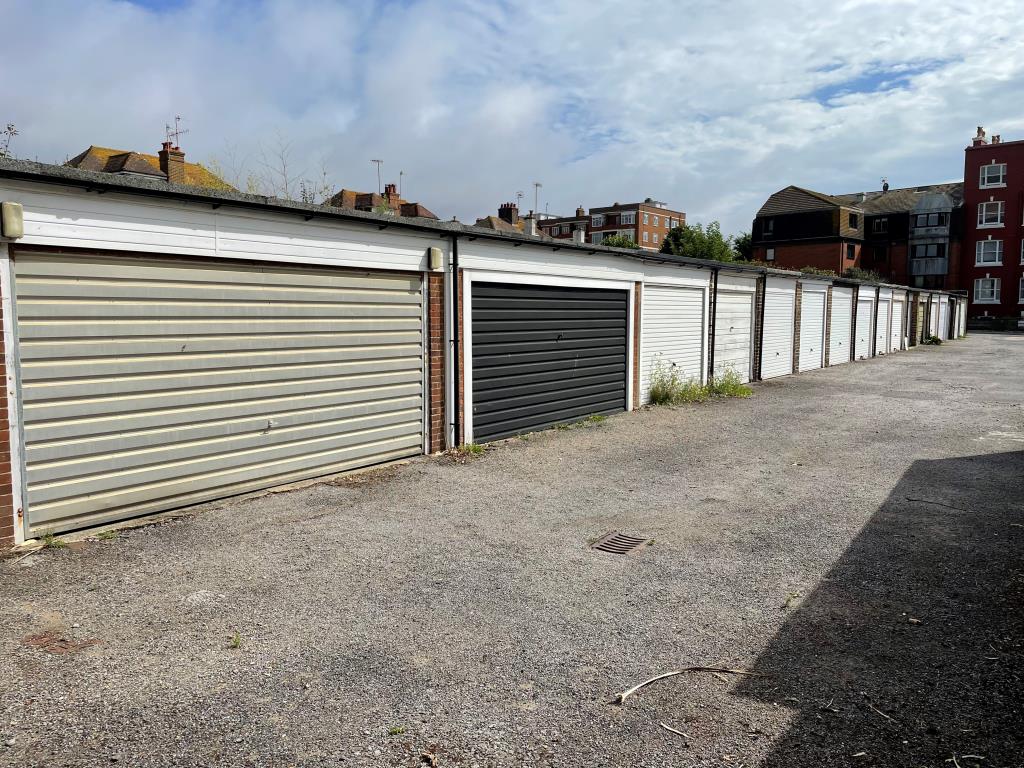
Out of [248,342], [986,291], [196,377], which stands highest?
[986,291]

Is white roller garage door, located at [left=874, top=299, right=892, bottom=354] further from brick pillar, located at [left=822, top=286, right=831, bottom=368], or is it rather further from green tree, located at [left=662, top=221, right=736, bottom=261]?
green tree, located at [left=662, top=221, right=736, bottom=261]

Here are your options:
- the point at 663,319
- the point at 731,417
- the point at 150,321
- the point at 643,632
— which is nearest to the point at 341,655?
the point at 643,632

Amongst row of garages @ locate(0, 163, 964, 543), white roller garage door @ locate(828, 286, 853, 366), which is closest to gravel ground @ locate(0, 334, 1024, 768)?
row of garages @ locate(0, 163, 964, 543)

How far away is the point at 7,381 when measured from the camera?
18.0 ft

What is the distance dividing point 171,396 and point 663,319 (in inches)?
420

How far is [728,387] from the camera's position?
54.5ft

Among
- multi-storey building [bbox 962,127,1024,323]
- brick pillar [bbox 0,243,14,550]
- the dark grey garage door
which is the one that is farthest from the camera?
multi-storey building [bbox 962,127,1024,323]

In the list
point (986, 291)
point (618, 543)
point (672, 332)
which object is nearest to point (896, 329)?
point (672, 332)

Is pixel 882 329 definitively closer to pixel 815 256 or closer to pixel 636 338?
pixel 636 338

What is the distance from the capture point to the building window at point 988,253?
5394 cm

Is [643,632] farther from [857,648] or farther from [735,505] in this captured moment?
[735,505]

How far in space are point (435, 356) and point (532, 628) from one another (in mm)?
5472

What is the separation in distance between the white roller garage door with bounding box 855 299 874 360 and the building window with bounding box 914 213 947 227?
34649 mm

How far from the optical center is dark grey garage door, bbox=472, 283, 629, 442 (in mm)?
10258
